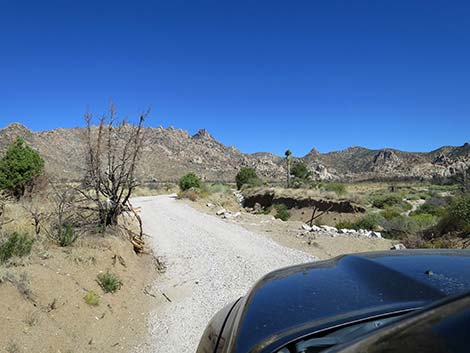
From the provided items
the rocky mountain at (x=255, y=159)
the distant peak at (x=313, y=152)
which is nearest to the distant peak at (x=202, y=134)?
the rocky mountain at (x=255, y=159)

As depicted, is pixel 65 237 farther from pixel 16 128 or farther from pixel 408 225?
pixel 16 128

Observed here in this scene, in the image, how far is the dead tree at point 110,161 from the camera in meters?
10.9

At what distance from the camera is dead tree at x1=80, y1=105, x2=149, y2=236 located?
10.9 m

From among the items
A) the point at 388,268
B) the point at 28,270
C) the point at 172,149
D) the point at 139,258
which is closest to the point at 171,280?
the point at 139,258

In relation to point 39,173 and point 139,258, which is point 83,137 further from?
point 39,173

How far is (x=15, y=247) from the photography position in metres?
7.31

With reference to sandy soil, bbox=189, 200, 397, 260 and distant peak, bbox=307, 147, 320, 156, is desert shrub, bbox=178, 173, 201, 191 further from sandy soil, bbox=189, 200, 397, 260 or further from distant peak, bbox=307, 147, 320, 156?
distant peak, bbox=307, 147, 320, 156

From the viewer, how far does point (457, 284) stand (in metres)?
2.30

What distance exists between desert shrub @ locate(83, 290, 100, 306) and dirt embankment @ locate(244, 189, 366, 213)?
18.5m

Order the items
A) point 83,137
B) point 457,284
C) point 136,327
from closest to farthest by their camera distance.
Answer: point 457,284, point 136,327, point 83,137

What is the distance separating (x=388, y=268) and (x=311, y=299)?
70 centimetres

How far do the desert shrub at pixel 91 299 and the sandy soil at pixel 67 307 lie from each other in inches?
3.1

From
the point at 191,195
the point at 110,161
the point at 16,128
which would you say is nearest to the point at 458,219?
the point at 110,161

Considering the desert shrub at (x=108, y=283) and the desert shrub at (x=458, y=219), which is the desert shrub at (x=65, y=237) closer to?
the desert shrub at (x=108, y=283)
